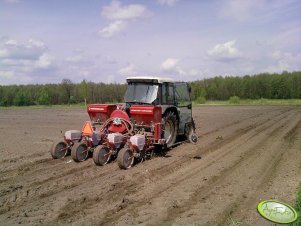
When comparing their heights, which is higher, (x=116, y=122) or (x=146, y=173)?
(x=116, y=122)

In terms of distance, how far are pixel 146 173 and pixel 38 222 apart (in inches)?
128

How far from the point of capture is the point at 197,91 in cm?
7469

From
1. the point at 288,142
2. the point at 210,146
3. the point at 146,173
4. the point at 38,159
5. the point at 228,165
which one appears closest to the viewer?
the point at 146,173

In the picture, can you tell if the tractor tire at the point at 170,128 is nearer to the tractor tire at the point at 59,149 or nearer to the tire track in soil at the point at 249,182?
the tire track in soil at the point at 249,182

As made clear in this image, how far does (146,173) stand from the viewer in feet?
26.4

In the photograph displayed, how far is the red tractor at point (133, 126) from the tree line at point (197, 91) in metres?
58.6

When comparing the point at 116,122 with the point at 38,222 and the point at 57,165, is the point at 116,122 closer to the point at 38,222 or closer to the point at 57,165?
the point at 57,165

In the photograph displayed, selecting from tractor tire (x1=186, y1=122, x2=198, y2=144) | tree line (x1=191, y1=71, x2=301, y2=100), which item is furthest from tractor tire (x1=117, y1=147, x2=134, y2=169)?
tree line (x1=191, y1=71, x2=301, y2=100)

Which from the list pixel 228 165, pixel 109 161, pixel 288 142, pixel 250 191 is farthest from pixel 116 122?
pixel 288 142

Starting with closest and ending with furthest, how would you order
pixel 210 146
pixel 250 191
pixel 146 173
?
pixel 250 191
pixel 146 173
pixel 210 146

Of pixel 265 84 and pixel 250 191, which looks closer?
pixel 250 191

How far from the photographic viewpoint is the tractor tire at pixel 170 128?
10.8m

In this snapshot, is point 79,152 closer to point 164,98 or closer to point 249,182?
point 164,98

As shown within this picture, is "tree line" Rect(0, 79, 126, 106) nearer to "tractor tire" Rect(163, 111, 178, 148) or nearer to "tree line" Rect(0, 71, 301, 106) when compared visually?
"tree line" Rect(0, 71, 301, 106)
